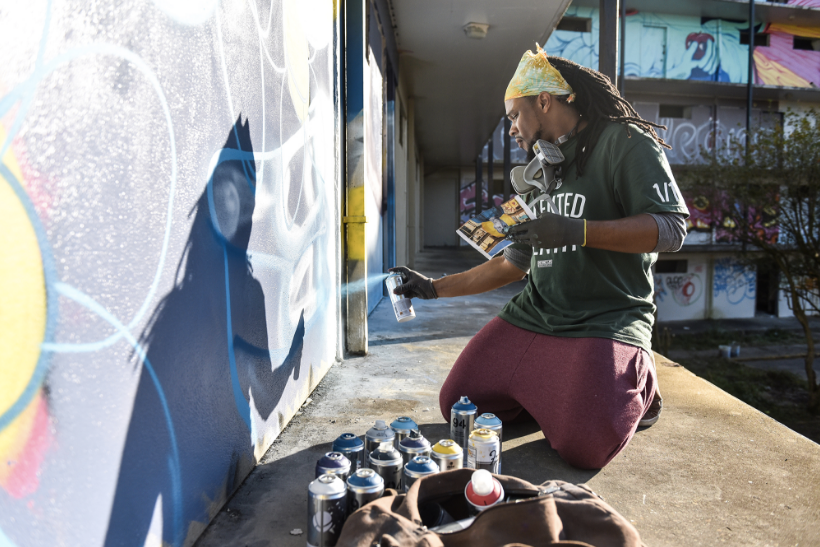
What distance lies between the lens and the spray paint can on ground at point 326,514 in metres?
1.72

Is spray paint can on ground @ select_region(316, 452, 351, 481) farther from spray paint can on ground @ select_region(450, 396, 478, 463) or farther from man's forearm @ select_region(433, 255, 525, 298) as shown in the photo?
man's forearm @ select_region(433, 255, 525, 298)

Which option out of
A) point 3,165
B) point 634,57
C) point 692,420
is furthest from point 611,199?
point 634,57

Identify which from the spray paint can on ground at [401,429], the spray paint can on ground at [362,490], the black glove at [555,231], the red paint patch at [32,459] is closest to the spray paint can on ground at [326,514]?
the spray paint can on ground at [362,490]

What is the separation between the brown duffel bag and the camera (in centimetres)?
156

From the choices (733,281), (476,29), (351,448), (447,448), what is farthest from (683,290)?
(351,448)

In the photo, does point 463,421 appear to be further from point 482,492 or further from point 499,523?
point 499,523

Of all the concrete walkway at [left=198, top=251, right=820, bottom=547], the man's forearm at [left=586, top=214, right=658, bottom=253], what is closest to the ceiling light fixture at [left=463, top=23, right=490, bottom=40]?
the concrete walkway at [left=198, top=251, right=820, bottom=547]

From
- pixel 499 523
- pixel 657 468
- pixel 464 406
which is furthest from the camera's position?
pixel 464 406

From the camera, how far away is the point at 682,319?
86.3ft

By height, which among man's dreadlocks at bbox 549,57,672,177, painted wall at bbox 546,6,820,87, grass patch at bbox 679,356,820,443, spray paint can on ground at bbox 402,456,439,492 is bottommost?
grass patch at bbox 679,356,820,443

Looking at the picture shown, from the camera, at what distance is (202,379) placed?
1.86 m

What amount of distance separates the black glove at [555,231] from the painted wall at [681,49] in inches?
893

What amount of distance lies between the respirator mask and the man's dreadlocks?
12 cm

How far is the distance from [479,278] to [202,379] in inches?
69.3
